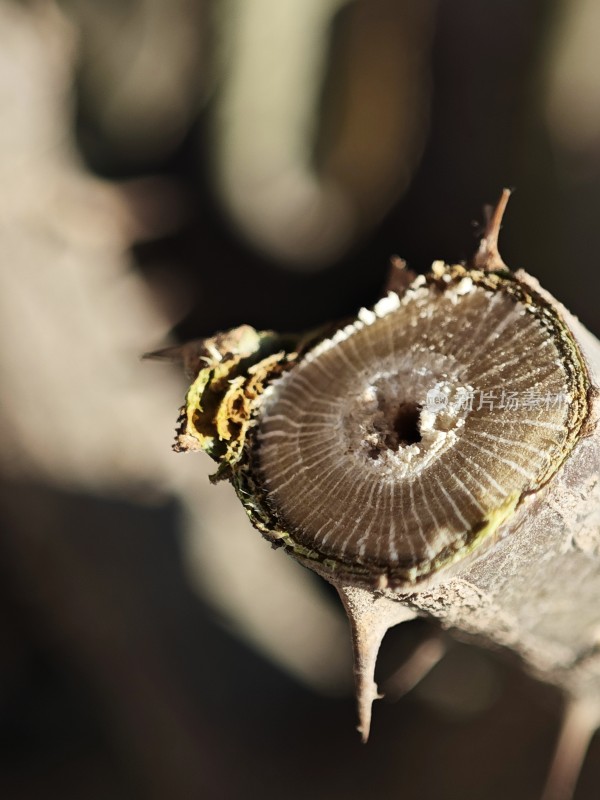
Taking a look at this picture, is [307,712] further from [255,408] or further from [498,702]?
[255,408]

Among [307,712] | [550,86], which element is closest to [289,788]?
[307,712]

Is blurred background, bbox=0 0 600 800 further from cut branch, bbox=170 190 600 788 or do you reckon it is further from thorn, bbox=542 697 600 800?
cut branch, bbox=170 190 600 788

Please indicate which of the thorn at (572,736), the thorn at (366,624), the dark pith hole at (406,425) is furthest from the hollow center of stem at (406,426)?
the thorn at (572,736)

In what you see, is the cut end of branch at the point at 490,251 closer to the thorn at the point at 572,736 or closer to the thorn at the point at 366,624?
the thorn at the point at 366,624

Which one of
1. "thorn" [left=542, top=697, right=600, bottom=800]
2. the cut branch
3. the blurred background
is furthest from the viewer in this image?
the blurred background

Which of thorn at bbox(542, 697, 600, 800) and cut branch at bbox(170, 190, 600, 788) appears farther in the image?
thorn at bbox(542, 697, 600, 800)

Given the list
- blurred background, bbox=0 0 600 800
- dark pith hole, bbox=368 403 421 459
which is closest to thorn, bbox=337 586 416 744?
dark pith hole, bbox=368 403 421 459

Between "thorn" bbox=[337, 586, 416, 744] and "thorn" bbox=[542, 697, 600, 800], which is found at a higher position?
"thorn" bbox=[337, 586, 416, 744]
